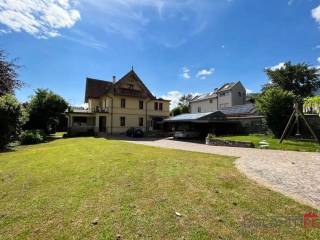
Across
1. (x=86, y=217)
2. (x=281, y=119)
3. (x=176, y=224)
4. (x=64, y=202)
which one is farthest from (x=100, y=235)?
(x=281, y=119)

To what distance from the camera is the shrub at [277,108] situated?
16984mm

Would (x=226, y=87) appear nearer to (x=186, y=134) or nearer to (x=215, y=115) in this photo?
(x=215, y=115)

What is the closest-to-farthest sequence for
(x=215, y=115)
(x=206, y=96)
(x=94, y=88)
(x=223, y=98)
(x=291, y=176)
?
(x=291, y=176)
(x=215, y=115)
(x=94, y=88)
(x=223, y=98)
(x=206, y=96)

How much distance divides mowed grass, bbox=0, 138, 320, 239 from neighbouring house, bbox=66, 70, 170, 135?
72.9ft

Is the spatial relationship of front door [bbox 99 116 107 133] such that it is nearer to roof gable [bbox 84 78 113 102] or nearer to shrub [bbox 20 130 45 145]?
roof gable [bbox 84 78 113 102]

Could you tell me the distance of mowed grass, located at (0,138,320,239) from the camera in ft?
11.0

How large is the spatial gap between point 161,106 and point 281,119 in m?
20.0

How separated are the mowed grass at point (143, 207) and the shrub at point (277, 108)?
12918mm

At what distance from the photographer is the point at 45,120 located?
27.1 metres

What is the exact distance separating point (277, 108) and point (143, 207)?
54.3 feet

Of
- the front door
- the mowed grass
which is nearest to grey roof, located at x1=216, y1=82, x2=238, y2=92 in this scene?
the front door

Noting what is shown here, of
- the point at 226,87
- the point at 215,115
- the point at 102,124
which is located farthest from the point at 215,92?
the point at 102,124

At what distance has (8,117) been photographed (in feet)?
47.7

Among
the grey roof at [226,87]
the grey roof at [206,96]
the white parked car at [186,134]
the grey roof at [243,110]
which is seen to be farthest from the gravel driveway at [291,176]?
the grey roof at [206,96]
